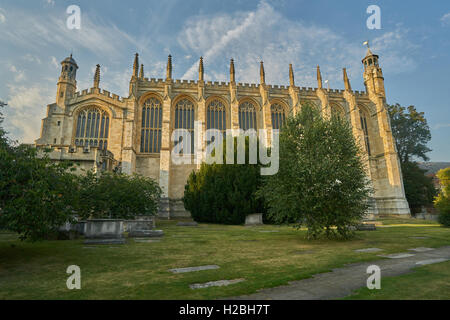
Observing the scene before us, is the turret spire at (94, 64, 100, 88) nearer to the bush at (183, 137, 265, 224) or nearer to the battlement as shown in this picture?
the battlement

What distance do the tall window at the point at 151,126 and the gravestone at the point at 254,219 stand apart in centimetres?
1591

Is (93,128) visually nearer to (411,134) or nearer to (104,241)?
(104,241)

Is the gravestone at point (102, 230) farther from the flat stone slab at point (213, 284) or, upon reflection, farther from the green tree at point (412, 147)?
the green tree at point (412, 147)

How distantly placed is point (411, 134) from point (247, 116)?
27.9 meters

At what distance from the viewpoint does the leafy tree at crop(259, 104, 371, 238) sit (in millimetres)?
9312

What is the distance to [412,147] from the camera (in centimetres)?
3878

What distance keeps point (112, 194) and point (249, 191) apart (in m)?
10.4

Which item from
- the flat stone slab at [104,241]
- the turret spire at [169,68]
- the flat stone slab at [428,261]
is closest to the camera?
the flat stone slab at [428,261]

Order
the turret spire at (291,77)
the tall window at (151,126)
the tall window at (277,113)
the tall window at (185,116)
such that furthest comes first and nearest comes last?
the turret spire at (291,77) → the tall window at (277,113) → the tall window at (185,116) → the tall window at (151,126)

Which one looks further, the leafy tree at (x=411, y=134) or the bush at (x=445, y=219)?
the leafy tree at (x=411, y=134)

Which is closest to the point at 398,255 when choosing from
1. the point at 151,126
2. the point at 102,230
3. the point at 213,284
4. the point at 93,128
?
the point at 213,284

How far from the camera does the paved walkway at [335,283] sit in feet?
11.4

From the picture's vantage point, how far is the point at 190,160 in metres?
30.0

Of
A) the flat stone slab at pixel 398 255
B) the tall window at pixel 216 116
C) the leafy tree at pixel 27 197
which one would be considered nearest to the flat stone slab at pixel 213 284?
the leafy tree at pixel 27 197
